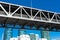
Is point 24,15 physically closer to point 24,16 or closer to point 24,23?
point 24,16

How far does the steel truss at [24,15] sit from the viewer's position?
112 ft

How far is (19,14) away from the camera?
119ft

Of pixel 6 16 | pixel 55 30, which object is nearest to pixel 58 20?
pixel 55 30

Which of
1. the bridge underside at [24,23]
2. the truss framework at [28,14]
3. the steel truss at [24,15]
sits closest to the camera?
the steel truss at [24,15]

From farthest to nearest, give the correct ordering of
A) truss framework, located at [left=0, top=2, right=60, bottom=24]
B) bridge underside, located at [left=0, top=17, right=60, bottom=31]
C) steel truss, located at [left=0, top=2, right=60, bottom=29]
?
bridge underside, located at [left=0, top=17, right=60, bottom=31] < truss framework, located at [left=0, top=2, right=60, bottom=24] < steel truss, located at [left=0, top=2, right=60, bottom=29]

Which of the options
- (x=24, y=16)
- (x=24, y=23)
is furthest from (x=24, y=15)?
(x=24, y=23)

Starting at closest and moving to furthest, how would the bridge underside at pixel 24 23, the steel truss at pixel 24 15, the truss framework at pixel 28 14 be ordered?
1. the steel truss at pixel 24 15
2. the truss framework at pixel 28 14
3. the bridge underside at pixel 24 23

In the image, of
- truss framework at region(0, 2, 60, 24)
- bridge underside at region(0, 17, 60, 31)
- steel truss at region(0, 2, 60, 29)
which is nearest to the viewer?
steel truss at region(0, 2, 60, 29)

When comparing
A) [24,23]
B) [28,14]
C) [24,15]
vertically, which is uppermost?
[28,14]

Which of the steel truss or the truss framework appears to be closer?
the steel truss

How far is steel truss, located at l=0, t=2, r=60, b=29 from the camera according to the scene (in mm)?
34031

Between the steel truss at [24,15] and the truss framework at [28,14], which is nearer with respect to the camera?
the steel truss at [24,15]

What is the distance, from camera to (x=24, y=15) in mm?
37250

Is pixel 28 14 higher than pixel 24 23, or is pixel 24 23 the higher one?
pixel 28 14
